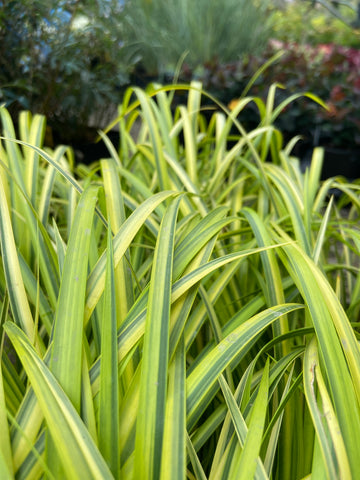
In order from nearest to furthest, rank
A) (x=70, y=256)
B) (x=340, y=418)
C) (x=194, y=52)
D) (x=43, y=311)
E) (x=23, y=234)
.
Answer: (x=340, y=418)
(x=70, y=256)
(x=43, y=311)
(x=23, y=234)
(x=194, y=52)

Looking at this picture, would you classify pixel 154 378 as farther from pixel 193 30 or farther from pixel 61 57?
pixel 193 30

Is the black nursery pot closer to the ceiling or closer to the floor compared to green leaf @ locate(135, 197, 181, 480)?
closer to the ceiling

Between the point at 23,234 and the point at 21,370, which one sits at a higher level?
the point at 23,234

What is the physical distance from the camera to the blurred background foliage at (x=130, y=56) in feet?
6.41

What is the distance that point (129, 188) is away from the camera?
1345 mm

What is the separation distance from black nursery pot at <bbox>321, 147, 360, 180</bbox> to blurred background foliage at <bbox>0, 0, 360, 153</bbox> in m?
0.12

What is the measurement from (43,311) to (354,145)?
263 centimetres

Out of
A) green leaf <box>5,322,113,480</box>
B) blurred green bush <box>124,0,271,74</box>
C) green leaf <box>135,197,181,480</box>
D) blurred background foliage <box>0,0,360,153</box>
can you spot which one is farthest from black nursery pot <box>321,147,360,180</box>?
green leaf <box>5,322,113,480</box>

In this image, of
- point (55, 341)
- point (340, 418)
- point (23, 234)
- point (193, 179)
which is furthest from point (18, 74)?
point (340, 418)

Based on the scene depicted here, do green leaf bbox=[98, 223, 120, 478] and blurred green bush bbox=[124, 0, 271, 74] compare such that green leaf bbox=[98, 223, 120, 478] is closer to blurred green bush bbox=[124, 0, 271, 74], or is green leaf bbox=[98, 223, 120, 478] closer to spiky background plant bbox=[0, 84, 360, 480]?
spiky background plant bbox=[0, 84, 360, 480]

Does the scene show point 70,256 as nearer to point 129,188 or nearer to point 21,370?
point 21,370

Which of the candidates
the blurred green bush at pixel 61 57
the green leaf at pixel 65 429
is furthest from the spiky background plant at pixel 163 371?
the blurred green bush at pixel 61 57

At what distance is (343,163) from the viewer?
2.83 m

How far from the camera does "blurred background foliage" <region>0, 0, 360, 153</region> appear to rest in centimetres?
196
